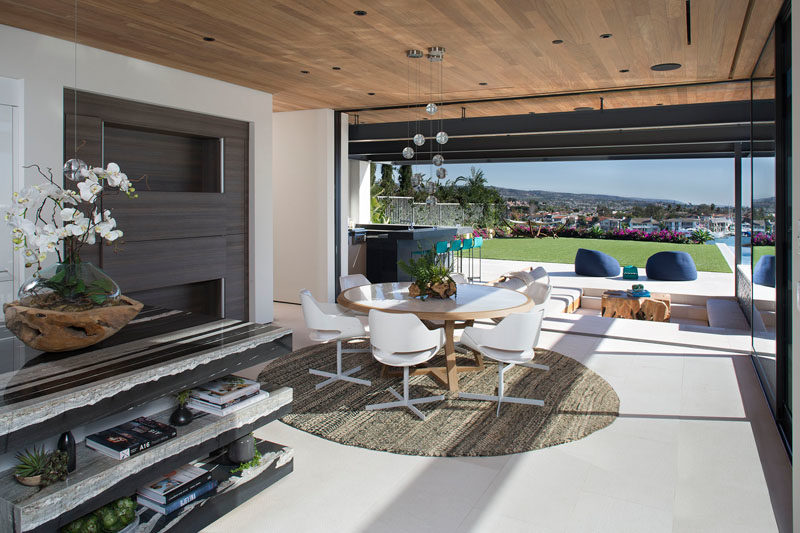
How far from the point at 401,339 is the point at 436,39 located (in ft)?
8.22

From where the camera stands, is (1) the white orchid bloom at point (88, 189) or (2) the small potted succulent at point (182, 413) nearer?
(1) the white orchid bloom at point (88, 189)

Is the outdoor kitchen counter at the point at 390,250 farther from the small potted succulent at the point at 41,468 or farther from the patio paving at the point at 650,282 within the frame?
the small potted succulent at the point at 41,468

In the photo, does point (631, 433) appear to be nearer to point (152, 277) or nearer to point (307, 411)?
point (307, 411)

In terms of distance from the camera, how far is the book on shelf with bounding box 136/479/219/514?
2475mm

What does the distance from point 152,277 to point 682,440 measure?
4.76m

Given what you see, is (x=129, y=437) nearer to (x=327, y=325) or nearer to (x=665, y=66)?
(x=327, y=325)

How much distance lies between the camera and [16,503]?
1937mm

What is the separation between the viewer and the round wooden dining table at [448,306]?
4379 millimetres

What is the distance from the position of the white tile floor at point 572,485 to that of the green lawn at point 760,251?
1179 mm

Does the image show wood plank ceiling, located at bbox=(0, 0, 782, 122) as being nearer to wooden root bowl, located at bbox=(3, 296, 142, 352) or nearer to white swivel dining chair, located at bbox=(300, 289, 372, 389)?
white swivel dining chair, located at bbox=(300, 289, 372, 389)

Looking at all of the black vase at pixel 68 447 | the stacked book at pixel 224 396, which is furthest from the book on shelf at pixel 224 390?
the black vase at pixel 68 447

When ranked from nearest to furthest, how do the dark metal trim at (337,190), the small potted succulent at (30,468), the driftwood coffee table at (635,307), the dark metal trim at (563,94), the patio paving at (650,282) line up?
1. the small potted succulent at (30,468)
2. the dark metal trim at (563,94)
3. the dark metal trim at (337,190)
4. the driftwood coffee table at (635,307)
5. the patio paving at (650,282)

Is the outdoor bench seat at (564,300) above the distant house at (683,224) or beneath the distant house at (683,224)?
beneath

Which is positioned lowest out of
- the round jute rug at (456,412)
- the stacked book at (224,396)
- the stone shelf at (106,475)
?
the round jute rug at (456,412)
